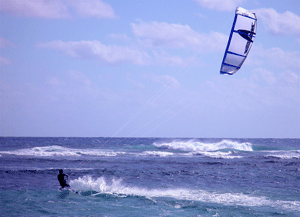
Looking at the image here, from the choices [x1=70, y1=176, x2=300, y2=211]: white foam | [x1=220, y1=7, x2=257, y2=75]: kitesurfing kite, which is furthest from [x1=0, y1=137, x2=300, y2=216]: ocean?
[x1=220, y1=7, x2=257, y2=75]: kitesurfing kite

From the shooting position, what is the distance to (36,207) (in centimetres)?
1207

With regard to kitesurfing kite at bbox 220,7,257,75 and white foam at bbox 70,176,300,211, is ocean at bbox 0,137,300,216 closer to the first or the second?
white foam at bbox 70,176,300,211

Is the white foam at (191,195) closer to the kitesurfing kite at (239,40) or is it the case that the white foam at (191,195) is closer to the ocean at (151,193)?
the ocean at (151,193)

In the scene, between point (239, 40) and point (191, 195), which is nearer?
point (239, 40)

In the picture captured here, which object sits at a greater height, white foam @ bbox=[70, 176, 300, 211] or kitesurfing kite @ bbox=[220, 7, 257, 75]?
kitesurfing kite @ bbox=[220, 7, 257, 75]

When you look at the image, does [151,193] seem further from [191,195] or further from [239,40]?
[239,40]

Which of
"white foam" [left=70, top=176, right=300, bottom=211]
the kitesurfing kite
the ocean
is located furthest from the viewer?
"white foam" [left=70, top=176, right=300, bottom=211]

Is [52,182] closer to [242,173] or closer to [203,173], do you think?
[203,173]

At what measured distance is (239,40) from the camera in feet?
39.7

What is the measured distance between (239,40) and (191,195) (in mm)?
6670

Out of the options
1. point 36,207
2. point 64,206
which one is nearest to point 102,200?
point 64,206

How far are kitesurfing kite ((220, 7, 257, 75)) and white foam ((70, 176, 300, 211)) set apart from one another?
508 centimetres

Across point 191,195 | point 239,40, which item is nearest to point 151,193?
point 191,195

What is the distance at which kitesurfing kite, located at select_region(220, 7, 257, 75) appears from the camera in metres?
11.9
